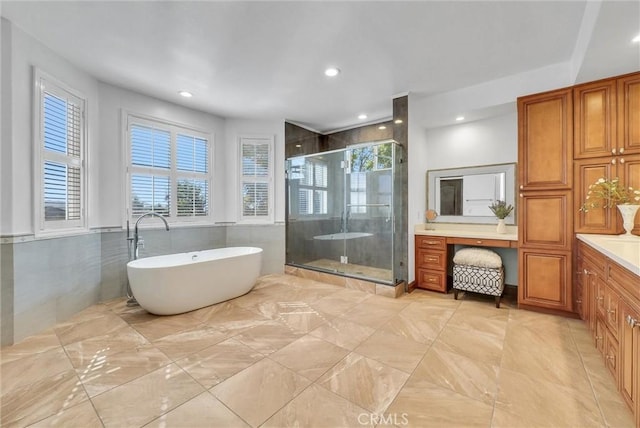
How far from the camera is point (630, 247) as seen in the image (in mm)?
1857

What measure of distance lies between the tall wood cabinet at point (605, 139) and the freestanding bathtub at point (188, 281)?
3747 mm

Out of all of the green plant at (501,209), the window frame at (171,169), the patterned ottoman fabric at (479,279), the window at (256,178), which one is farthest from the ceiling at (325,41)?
the patterned ottoman fabric at (479,279)

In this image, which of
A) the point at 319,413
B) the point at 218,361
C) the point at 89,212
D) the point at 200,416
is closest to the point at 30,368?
the point at 218,361

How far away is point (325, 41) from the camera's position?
2342mm

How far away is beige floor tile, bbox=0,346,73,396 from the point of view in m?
1.72

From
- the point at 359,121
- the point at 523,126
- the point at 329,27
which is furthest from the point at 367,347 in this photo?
the point at 359,121

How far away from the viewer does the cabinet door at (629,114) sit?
92.7 inches

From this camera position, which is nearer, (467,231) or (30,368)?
(30,368)

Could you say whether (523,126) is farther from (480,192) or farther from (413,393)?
(413,393)

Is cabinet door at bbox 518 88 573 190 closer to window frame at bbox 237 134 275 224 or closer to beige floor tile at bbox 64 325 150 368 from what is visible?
window frame at bbox 237 134 275 224

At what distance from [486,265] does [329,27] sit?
118 inches

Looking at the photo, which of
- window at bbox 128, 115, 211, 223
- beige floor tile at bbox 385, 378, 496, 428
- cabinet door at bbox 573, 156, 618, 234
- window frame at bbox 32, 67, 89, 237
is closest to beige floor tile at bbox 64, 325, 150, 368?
window frame at bbox 32, 67, 89, 237

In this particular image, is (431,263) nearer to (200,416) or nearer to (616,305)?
(616,305)

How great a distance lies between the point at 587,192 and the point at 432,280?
6.08 ft
